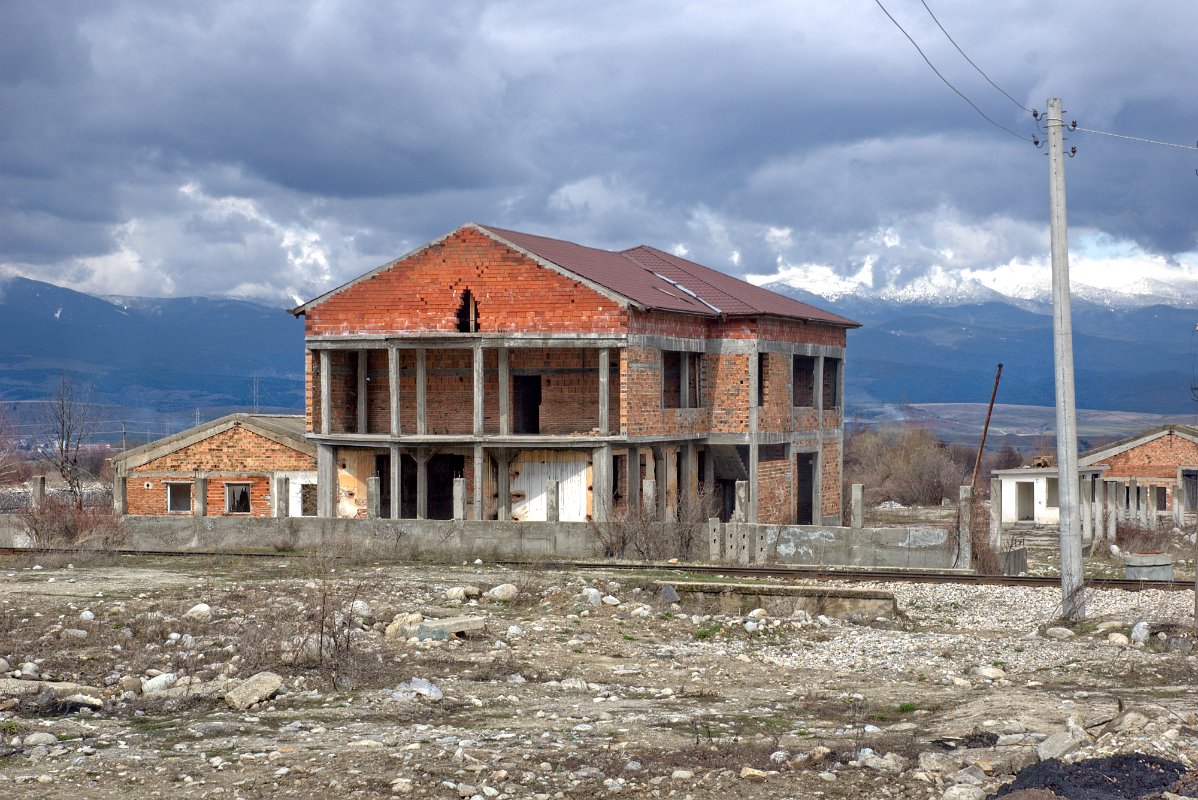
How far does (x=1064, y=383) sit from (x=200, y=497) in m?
22.5

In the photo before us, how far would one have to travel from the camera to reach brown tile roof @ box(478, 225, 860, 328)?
33.0 metres

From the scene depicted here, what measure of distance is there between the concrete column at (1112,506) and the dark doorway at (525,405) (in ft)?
47.9

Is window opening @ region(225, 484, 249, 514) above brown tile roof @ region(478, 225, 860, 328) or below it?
below

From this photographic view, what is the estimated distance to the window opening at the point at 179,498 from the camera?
36.8m

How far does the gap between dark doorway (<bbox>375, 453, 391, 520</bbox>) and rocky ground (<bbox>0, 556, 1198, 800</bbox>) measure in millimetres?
14623

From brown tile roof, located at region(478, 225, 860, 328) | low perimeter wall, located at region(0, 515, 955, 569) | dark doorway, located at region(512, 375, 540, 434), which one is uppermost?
brown tile roof, located at region(478, 225, 860, 328)

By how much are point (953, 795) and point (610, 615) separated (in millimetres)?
9241

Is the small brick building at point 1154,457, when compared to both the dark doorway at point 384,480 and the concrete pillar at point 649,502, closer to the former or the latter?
the concrete pillar at point 649,502

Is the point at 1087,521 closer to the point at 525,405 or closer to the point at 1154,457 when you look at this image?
the point at 1154,457

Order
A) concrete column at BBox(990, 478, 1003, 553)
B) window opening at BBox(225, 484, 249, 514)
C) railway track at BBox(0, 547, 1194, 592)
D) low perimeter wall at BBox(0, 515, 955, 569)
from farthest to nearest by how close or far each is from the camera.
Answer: window opening at BBox(225, 484, 249, 514), concrete column at BBox(990, 478, 1003, 553), low perimeter wall at BBox(0, 515, 955, 569), railway track at BBox(0, 547, 1194, 592)

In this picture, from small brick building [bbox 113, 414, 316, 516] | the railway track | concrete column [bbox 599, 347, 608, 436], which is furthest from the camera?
small brick building [bbox 113, 414, 316, 516]

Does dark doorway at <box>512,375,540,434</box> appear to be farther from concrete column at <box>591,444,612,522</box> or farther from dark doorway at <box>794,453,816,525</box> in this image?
dark doorway at <box>794,453,816,525</box>

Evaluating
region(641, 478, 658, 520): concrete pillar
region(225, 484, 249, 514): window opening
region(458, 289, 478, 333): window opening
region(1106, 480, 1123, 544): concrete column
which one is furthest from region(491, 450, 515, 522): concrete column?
region(1106, 480, 1123, 544): concrete column

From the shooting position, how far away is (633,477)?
3353cm
